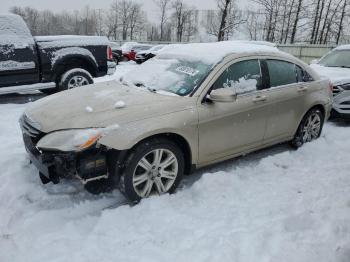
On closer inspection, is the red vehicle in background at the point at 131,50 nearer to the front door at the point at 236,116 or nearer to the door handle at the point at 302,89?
the door handle at the point at 302,89

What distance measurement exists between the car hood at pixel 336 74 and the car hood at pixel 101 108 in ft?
14.8

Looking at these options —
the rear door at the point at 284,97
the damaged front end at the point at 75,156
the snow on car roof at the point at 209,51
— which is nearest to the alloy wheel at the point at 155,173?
the damaged front end at the point at 75,156

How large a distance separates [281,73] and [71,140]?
317cm

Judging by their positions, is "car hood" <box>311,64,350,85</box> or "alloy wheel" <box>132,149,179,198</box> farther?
"car hood" <box>311,64,350,85</box>

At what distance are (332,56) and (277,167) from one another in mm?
5335

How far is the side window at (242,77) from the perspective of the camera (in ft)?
14.3

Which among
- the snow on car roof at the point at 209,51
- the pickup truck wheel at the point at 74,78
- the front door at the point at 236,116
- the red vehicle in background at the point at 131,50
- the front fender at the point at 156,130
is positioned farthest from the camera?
the red vehicle in background at the point at 131,50

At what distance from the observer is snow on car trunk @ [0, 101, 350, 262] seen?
311 cm

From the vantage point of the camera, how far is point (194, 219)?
362 centimetres

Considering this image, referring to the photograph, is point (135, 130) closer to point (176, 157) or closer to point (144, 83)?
point (176, 157)

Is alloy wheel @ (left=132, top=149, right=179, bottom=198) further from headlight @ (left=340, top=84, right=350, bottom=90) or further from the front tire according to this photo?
headlight @ (left=340, top=84, right=350, bottom=90)

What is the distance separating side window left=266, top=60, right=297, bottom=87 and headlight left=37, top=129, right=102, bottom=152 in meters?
2.68

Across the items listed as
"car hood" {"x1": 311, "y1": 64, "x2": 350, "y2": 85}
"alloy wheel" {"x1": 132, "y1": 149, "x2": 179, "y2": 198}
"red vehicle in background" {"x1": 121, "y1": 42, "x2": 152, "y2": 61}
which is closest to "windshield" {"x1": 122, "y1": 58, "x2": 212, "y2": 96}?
"alloy wheel" {"x1": 132, "y1": 149, "x2": 179, "y2": 198}

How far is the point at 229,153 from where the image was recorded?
4.52 meters
